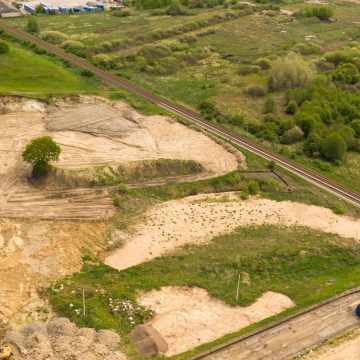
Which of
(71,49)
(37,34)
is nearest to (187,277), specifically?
(71,49)

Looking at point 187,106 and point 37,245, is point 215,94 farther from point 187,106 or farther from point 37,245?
point 37,245

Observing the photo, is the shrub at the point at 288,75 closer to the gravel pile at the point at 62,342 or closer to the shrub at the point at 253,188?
the shrub at the point at 253,188

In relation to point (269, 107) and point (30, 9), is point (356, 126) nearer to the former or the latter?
point (269, 107)

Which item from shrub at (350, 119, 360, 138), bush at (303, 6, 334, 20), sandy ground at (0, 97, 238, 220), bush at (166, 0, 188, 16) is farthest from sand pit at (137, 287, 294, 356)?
bush at (303, 6, 334, 20)

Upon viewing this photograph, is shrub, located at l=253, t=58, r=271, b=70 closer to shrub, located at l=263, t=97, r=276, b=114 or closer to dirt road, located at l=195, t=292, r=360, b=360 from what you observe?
shrub, located at l=263, t=97, r=276, b=114

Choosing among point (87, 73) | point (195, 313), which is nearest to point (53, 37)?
point (87, 73)

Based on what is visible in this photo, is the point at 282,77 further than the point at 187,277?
Yes

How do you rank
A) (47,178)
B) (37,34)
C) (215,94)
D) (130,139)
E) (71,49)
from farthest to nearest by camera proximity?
(37,34) → (71,49) → (215,94) → (130,139) → (47,178)
